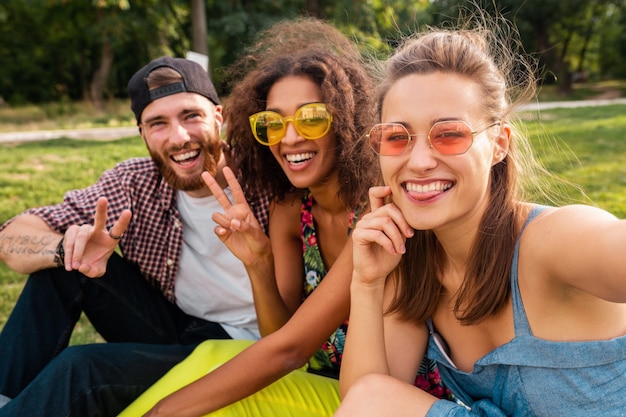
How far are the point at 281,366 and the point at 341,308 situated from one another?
0.35 meters

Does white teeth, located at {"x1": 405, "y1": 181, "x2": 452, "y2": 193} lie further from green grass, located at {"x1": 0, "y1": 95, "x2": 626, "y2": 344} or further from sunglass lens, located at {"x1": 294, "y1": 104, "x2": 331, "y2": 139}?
green grass, located at {"x1": 0, "y1": 95, "x2": 626, "y2": 344}

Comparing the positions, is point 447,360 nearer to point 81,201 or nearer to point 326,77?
point 326,77

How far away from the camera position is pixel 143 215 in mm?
3455

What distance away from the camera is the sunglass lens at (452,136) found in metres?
1.92

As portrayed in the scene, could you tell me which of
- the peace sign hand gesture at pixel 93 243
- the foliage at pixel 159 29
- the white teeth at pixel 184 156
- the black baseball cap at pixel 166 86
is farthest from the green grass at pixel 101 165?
the foliage at pixel 159 29

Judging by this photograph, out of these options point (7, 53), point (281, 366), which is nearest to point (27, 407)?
point (281, 366)

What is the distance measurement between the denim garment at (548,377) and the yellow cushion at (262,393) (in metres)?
0.79

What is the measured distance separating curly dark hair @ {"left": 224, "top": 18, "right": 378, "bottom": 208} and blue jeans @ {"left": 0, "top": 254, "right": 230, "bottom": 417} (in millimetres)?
839

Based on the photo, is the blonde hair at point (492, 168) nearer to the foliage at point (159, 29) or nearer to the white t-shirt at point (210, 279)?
the white t-shirt at point (210, 279)

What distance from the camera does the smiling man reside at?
10.0ft

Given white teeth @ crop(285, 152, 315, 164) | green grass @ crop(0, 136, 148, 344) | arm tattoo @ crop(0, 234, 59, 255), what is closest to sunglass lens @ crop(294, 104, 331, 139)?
white teeth @ crop(285, 152, 315, 164)

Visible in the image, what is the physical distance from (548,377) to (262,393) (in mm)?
1267

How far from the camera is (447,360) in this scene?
7.46 ft

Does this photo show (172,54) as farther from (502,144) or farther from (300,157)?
(502,144)
